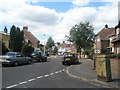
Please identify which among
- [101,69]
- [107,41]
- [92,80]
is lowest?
[92,80]

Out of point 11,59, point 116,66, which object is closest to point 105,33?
point 11,59

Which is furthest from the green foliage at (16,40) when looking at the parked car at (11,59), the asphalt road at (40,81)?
the asphalt road at (40,81)

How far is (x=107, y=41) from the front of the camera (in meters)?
45.9

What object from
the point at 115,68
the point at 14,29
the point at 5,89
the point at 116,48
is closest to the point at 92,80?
the point at 115,68

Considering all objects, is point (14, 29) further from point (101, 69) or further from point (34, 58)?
point (101, 69)

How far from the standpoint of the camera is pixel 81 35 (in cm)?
4647

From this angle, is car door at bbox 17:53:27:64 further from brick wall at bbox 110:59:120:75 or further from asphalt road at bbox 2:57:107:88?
brick wall at bbox 110:59:120:75

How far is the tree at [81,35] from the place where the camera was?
4616 centimetres

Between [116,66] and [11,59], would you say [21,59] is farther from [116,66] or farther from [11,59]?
[116,66]

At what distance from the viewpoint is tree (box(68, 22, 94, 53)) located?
46.2 metres

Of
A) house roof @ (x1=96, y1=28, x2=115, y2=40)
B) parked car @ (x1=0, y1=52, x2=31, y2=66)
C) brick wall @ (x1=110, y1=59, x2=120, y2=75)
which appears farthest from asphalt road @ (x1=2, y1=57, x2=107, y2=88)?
house roof @ (x1=96, y1=28, x2=115, y2=40)

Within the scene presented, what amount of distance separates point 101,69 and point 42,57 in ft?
62.1

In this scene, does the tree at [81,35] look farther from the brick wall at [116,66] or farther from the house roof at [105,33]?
the brick wall at [116,66]

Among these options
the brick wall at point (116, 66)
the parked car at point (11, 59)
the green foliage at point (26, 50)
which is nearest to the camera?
the brick wall at point (116, 66)
